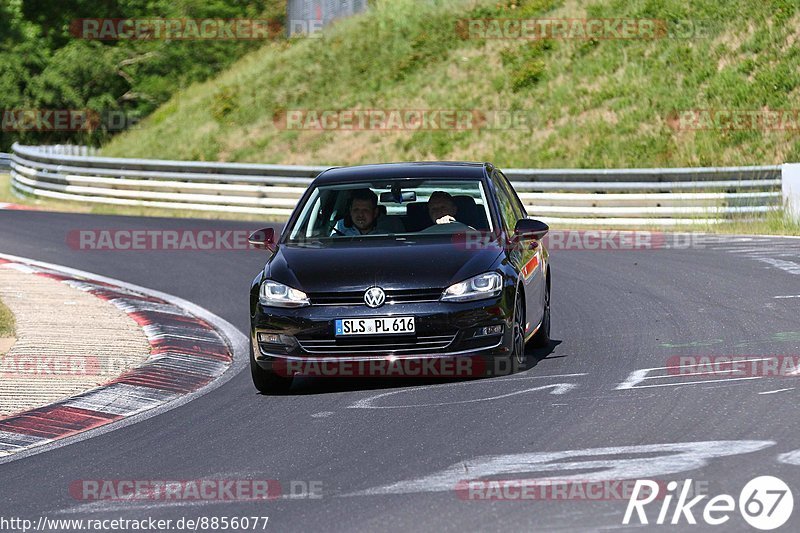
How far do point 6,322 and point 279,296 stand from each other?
438 centimetres

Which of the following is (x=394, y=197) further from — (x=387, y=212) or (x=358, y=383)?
(x=358, y=383)

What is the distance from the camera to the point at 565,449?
720 cm

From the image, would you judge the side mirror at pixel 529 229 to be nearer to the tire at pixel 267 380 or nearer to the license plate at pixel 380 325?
the license plate at pixel 380 325

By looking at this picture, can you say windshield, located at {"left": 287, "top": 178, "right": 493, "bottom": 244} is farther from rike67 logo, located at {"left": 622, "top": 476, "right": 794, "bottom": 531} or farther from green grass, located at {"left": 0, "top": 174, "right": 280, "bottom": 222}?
green grass, located at {"left": 0, "top": 174, "right": 280, "bottom": 222}

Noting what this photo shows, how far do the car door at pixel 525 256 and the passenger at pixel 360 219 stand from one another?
0.96 metres

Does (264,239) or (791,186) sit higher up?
(264,239)

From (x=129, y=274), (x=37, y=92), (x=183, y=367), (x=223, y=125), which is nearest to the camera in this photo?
(x=183, y=367)

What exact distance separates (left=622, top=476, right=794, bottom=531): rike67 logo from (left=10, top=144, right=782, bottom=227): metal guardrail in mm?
15790

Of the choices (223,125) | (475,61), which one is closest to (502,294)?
(475,61)

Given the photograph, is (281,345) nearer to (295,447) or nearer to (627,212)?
(295,447)

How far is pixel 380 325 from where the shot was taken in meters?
9.17

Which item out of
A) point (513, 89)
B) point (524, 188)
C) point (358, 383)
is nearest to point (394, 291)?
point (358, 383)

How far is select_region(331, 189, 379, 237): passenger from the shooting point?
1042 cm

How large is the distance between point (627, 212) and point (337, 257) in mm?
14219
